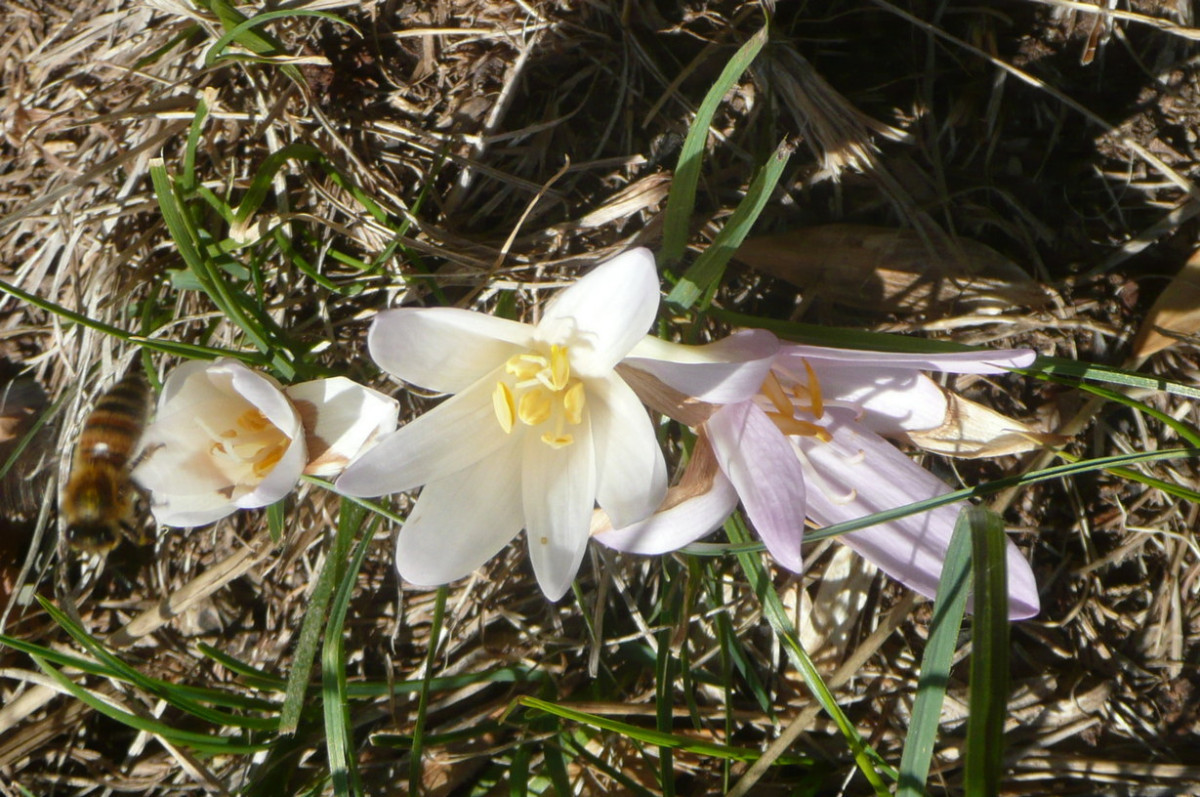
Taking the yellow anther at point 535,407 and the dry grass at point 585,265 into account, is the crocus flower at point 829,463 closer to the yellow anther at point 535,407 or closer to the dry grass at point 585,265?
the yellow anther at point 535,407

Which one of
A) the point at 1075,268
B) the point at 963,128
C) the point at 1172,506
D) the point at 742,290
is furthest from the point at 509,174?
the point at 1172,506

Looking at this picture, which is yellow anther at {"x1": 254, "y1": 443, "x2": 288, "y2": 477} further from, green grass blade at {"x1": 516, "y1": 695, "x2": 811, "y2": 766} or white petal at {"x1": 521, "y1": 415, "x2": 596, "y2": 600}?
green grass blade at {"x1": 516, "y1": 695, "x2": 811, "y2": 766}

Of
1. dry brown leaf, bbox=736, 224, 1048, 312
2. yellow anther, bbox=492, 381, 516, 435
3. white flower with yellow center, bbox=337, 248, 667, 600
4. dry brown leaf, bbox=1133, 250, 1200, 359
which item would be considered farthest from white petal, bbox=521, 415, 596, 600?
dry brown leaf, bbox=1133, 250, 1200, 359

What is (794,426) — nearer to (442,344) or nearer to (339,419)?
(442,344)

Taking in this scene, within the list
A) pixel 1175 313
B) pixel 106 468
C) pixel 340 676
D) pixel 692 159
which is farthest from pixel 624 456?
pixel 1175 313

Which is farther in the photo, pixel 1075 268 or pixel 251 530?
pixel 251 530

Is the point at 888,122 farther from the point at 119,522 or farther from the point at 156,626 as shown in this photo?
the point at 156,626

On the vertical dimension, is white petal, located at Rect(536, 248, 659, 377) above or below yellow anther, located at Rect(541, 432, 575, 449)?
above
